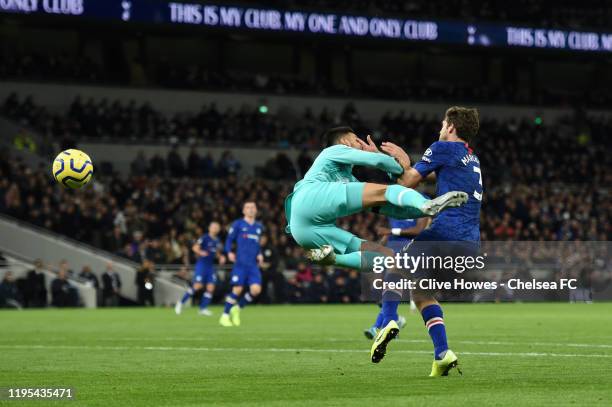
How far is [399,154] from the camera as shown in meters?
10.8

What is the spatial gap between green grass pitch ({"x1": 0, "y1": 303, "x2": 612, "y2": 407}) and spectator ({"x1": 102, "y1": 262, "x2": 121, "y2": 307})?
11.0 m

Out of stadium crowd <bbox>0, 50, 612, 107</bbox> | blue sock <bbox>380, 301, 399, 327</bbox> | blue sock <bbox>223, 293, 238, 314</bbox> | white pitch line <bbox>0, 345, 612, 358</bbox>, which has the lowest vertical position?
blue sock <bbox>223, 293, 238, 314</bbox>

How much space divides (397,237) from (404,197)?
273 inches

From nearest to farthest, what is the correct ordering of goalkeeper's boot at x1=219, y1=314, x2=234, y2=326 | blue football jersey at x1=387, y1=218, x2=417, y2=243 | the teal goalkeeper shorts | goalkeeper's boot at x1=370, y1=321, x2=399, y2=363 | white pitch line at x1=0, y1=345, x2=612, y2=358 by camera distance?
the teal goalkeeper shorts, goalkeeper's boot at x1=370, y1=321, x2=399, y2=363, white pitch line at x1=0, y1=345, x2=612, y2=358, blue football jersey at x1=387, y1=218, x2=417, y2=243, goalkeeper's boot at x1=219, y1=314, x2=234, y2=326

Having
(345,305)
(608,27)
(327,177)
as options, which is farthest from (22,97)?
(327,177)

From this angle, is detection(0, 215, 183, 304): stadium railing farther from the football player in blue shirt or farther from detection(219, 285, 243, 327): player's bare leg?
the football player in blue shirt

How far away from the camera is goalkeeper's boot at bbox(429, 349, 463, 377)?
1062 centimetres

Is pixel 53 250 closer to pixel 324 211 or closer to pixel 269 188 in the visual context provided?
pixel 269 188

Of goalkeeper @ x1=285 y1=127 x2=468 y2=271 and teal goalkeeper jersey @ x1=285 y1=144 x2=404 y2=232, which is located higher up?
teal goalkeeper jersey @ x1=285 y1=144 x2=404 y2=232

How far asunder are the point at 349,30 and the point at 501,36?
700 centimetres

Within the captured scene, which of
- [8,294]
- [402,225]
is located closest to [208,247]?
[8,294]

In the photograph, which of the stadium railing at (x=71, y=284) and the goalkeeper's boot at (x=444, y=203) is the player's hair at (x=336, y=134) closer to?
the goalkeeper's boot at (x=444, y=203)

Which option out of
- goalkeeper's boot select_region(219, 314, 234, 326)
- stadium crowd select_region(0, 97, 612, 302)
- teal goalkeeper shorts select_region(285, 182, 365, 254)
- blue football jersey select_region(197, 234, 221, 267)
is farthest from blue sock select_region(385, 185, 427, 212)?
stadium crowd select_region(0, 97, 612, 302)

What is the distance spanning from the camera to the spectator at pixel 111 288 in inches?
1339
